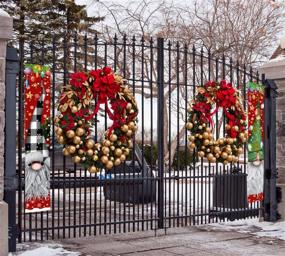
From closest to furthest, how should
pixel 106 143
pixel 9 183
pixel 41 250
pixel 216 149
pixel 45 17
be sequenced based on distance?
pixel 9 183 < pixel 41 250 < pixel 106 143 < pixel 216 149 < pixel 45 17

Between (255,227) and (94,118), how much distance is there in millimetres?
3740

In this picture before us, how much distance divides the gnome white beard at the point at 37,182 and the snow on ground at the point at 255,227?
3.44 meters

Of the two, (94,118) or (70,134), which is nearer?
(70,134)

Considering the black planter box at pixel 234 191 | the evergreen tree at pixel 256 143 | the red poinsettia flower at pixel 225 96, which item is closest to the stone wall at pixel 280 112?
the evergreen tree at pixel 256 143

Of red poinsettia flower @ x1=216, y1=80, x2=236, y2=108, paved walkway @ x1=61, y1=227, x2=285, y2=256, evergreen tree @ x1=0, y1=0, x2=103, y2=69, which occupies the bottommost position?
paved walkway @ x1=61, y1=227, x2=285, y2=256

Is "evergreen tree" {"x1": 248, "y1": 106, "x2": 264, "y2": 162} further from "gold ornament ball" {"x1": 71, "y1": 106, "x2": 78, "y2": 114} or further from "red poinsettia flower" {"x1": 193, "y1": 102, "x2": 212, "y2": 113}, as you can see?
"gold ornament ball" {"x1": 71, "y1": 106, "x2": 78, "y2": 114}

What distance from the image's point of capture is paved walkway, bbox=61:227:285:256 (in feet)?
24.2

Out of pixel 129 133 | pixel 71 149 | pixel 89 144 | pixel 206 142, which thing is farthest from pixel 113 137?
pixel 206 142

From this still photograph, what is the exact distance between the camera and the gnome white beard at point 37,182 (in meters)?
7.24

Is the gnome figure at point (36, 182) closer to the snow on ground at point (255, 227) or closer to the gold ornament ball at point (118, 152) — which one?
the gold ornament ball at point (118, 152)

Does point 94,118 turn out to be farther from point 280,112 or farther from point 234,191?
point 280,112

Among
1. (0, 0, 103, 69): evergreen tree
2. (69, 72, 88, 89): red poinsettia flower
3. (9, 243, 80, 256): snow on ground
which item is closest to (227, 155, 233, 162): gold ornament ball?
(69, 72, 88, 89): red poinsettia flower

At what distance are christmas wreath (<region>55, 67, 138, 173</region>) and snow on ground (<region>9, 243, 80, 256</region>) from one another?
1194 mm

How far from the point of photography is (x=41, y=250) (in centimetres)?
716
